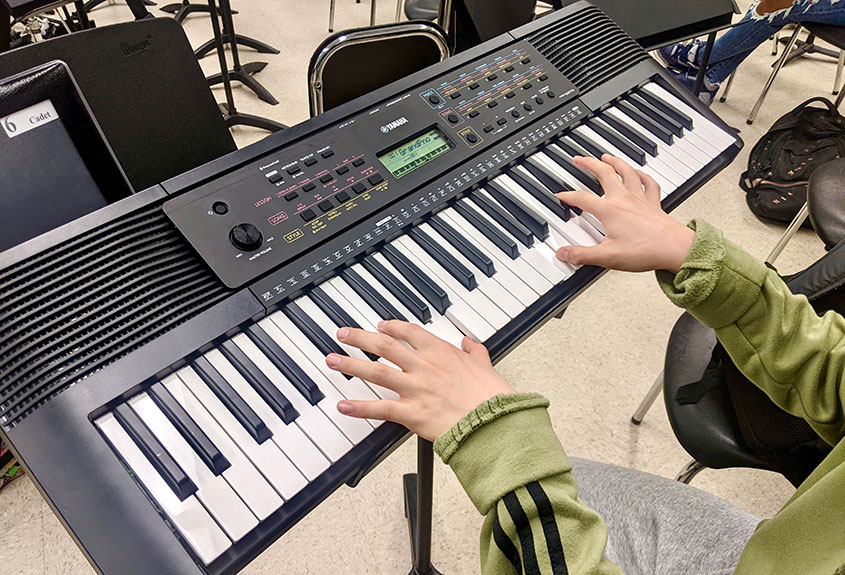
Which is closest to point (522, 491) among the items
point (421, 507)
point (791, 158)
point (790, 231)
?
point (421, 507)

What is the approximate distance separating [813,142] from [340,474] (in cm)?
222

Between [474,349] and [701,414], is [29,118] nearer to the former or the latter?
[474,349]

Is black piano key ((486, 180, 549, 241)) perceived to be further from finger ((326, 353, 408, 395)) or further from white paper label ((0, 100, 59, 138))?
white paper label ((0, 100, 59, 138))

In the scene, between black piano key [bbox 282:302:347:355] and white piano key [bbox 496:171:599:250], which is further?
white piano key [bbox 496:171:599:250]

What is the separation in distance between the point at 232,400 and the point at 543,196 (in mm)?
510

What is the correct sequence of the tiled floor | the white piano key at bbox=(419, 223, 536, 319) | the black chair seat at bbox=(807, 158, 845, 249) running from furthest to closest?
the black chair seat at bbox=(807, 158, 845, 249) < the tiled floor < the white piano key at bbox=(419, 223, 536, 319)

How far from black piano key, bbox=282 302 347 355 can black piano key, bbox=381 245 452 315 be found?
13 centimetres

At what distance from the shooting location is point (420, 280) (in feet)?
2.41

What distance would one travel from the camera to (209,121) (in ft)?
2.86

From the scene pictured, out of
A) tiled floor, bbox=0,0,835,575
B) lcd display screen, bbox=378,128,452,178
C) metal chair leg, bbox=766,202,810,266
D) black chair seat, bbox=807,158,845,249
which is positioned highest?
lcd display screen, bbox=378,128,452,178

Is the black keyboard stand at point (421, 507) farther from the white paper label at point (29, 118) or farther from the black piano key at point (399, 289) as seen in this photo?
the white paper label at point (29, 118)

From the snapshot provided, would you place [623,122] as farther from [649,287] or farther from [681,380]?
[649,287]

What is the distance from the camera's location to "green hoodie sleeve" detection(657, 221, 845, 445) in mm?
778

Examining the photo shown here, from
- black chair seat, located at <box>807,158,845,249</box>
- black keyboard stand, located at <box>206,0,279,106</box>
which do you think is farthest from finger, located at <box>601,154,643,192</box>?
black keyboard stand, located at <box>206,0,279,106</box>
